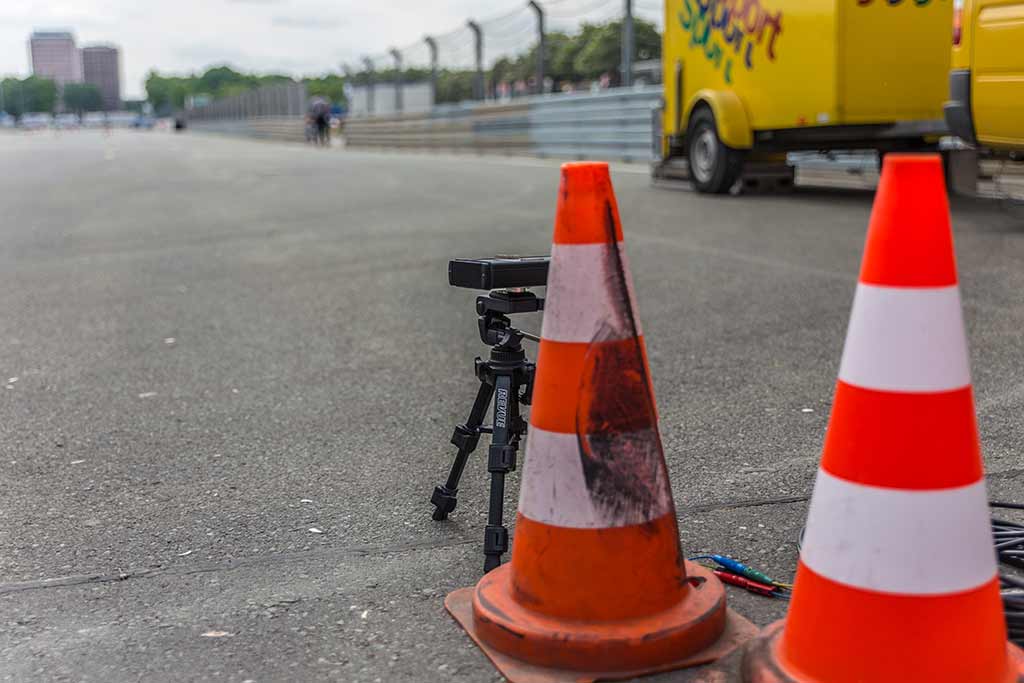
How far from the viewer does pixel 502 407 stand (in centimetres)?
298

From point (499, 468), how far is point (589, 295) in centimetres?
65

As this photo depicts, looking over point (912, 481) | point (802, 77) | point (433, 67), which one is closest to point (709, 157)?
point (802, 77)

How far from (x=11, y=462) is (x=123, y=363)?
157cm

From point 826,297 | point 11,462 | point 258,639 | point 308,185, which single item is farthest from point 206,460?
point 308,185

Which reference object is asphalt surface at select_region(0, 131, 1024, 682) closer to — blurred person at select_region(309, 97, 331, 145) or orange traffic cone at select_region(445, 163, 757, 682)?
orange traffic cone at select_region(445, 163, 757, 682)

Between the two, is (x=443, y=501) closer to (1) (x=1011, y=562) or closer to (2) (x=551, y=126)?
(1) (x=1011, y=562)

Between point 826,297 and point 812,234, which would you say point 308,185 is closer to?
point 812,234

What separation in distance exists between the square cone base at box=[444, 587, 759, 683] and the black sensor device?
2.64 feet

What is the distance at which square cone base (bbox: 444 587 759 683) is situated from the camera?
2.42 meters

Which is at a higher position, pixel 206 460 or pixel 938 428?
pixel 938 428

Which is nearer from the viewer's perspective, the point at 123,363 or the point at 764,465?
the point at 764,465

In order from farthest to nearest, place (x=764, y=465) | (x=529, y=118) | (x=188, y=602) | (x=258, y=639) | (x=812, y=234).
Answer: (x=529, y=118) → (x=812, y=234) → (x=764, y=465) → (x=188, y=602) → (x=258, y=639)

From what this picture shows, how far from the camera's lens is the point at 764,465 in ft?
12.6

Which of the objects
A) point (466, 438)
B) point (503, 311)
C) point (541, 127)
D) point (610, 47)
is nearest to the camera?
point (503, 311)
